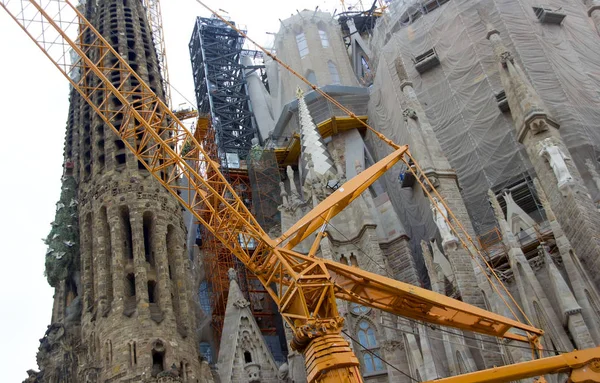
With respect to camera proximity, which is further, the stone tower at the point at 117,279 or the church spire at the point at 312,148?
the church spire at the point at 312,148

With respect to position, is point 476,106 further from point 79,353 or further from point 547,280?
point 79,353

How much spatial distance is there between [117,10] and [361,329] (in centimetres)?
2410

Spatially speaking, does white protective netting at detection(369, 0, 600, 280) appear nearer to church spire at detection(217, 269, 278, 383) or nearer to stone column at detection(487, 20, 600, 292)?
stone column at detection(487, 20, 600, 292)

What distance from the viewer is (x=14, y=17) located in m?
33.6

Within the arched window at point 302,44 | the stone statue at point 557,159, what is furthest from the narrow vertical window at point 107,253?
the arched window at point 302,44

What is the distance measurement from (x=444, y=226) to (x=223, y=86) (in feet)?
107

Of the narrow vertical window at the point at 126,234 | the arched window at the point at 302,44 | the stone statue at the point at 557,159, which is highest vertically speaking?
the arched window at the point at 302,44

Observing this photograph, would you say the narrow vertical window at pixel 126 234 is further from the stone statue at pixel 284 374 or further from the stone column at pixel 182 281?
Result: the stone statue at pixel 284 374

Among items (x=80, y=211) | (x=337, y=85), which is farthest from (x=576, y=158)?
(x=80, y=211)

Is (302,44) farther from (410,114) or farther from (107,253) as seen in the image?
(107,253)

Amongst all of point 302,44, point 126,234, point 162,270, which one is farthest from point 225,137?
point 162,270

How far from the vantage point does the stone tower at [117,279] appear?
92.8 feet

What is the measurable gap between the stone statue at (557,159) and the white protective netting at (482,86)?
2771mm

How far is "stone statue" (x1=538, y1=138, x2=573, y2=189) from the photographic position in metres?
24.9
